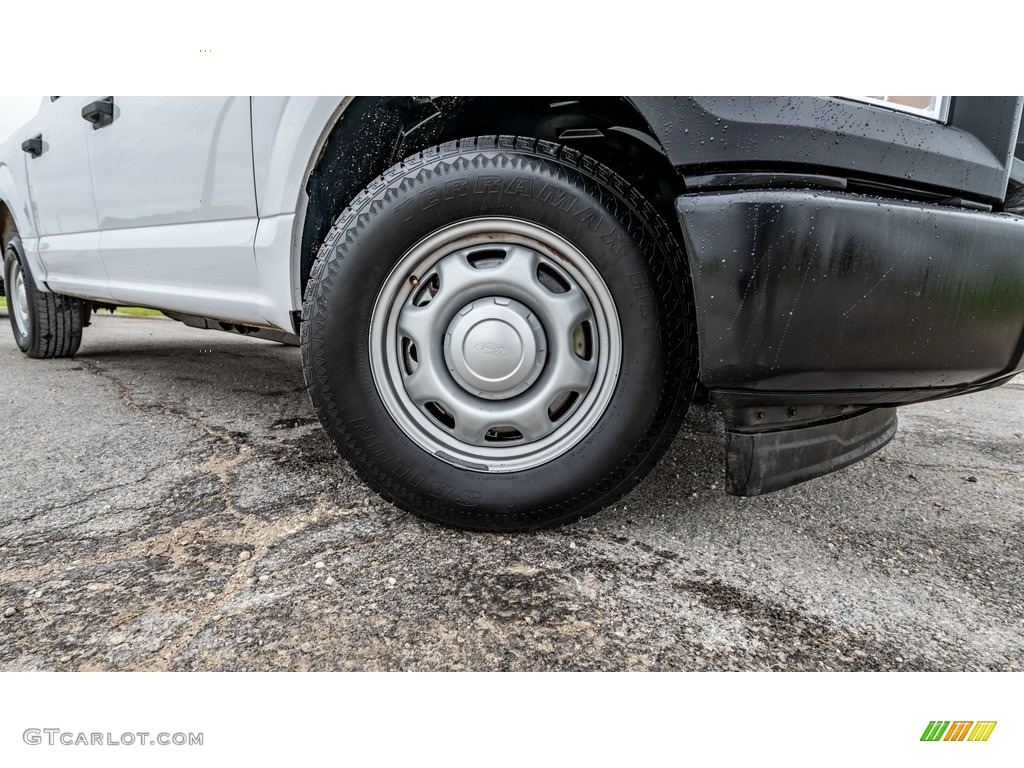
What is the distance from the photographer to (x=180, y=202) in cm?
179

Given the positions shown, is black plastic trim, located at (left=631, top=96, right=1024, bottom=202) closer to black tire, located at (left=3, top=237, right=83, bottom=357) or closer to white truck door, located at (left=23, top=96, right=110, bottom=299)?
white truck door, located at (left=23, top=96, right=110, bottom=299)

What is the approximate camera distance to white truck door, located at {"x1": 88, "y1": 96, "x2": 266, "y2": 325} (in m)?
1.55

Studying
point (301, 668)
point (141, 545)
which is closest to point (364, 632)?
point (301, 668)

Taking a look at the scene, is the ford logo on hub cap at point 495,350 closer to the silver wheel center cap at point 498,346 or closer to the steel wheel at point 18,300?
the silver wheel center cap at point 498,346

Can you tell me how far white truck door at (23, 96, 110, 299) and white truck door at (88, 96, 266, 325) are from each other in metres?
0.15

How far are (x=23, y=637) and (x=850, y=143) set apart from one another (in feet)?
5.24

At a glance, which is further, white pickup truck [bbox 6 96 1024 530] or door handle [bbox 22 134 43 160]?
door handle [bbox 22 134 43 160]

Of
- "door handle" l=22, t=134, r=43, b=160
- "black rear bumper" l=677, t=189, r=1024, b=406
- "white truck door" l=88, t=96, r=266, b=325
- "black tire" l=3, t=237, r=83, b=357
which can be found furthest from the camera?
"black tire" l=3, t=237, r=83, b=357

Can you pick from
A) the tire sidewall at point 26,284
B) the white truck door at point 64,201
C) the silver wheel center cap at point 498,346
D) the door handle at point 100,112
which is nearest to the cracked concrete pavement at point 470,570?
the silver wheel center cap at point 498,346

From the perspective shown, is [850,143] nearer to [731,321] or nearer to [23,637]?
[731,321]

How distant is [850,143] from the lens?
0.99 m
